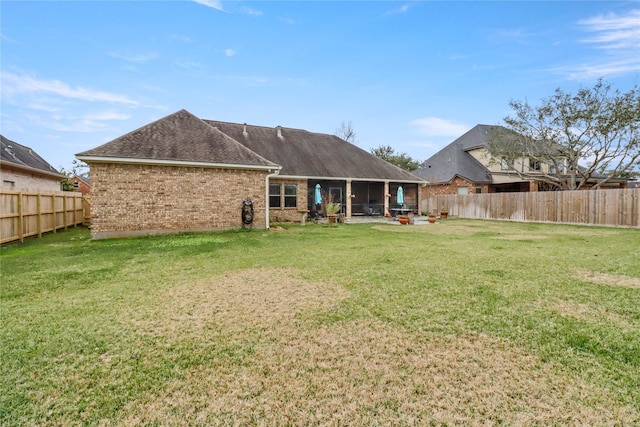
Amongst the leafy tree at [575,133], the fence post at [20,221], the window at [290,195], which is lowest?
the fence post at [20,221]

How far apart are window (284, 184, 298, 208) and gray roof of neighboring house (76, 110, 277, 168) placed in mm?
4783

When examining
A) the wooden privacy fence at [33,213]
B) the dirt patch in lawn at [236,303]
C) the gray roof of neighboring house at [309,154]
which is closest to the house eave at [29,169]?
the wooden privacy fence at [33,213]

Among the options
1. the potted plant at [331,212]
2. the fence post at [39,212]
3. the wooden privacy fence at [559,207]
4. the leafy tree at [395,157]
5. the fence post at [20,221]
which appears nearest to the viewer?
the fence post at [20,221]

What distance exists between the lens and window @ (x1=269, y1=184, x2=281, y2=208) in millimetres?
17906

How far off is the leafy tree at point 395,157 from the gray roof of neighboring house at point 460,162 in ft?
36.2

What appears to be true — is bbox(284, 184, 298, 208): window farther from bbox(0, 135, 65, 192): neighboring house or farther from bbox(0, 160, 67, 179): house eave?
bbox(0, 160, 67, 179): house eave

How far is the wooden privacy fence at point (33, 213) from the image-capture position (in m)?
10.2

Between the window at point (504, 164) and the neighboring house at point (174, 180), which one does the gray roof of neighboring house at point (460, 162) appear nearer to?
the window at point (504, 164)

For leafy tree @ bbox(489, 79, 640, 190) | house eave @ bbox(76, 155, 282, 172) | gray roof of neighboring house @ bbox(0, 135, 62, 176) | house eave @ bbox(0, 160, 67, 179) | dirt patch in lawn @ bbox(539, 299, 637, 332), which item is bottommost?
dirt patch in lawn @ bbox(539, 299, 637, 332)

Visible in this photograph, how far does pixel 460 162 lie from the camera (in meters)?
27.8

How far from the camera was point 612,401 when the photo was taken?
2162 mm

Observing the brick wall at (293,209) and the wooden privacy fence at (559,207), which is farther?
the brick wall at (293,209)

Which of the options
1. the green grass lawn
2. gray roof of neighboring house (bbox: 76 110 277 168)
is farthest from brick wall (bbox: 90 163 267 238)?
the green grass lawn

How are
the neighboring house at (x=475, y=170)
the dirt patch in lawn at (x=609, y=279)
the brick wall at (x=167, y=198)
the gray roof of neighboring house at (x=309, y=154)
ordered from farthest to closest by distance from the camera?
the neighboring house at (x=475, y=170)
the gray roof of neighboring house at (x=309, y=154)
the brick wall at (x=167, y=198)
the dirt patch in lawn at (x=609, y=279)
